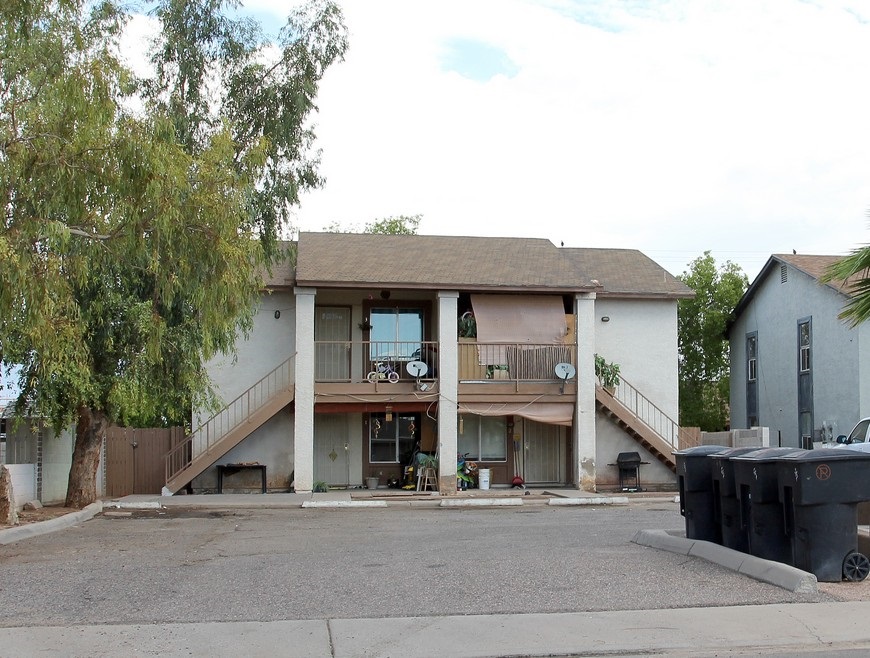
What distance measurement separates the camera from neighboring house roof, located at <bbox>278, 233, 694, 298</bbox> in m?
24.1

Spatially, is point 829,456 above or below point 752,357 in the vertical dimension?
below

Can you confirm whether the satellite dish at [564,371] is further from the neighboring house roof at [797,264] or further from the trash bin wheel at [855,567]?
the trash bin wheel at [855,567]

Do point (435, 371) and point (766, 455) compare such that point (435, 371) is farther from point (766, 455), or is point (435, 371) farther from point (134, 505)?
point (766, 455)

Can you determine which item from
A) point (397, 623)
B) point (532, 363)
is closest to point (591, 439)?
point (532, 363)

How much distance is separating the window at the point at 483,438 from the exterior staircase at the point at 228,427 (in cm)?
512

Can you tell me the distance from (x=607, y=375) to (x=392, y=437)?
6023 mm

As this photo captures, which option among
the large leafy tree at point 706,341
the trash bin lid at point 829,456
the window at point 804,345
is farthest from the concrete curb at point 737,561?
the large leafy tree at point 706,341

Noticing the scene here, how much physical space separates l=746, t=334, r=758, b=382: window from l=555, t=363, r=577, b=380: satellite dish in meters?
10.6

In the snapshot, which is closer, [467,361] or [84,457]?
[84,457]

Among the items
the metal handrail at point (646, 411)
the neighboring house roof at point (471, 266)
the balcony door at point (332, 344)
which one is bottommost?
the metal handrail at point (646, 411)

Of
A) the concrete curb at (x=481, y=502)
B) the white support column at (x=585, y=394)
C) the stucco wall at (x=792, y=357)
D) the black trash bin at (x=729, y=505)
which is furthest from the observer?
the stucco wall at (x=792, y=357)

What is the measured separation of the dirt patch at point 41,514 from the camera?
16.7m

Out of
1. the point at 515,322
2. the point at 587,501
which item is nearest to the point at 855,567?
the point at 587,501

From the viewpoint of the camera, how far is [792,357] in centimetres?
2967
